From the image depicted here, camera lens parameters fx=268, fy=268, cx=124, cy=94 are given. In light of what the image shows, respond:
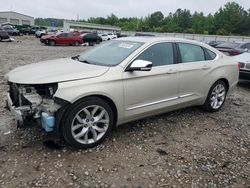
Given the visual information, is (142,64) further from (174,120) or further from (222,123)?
(222,123)

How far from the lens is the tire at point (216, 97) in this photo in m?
5.27

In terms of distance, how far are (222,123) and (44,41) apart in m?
24.8

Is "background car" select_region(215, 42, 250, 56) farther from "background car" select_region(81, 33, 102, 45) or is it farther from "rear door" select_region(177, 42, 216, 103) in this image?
"background car" select_region(81, 33, 102, 45)

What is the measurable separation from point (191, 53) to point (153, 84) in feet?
4.05

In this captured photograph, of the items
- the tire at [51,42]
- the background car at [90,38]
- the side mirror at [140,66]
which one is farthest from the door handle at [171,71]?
the background car at [90,38]

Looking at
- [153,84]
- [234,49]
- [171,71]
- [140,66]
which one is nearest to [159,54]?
[171,71]

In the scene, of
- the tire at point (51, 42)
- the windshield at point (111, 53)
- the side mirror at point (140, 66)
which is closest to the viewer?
the side mirror at point (140, 66)

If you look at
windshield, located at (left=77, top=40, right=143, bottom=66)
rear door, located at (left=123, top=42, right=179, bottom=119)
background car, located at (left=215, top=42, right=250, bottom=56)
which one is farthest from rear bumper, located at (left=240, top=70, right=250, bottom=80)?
windshield, located at (left=77, top=40, right=143, bottom=66)

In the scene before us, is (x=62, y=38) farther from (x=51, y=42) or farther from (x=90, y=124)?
(x=90, y=124)

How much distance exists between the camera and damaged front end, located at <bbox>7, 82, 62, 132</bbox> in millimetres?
3355

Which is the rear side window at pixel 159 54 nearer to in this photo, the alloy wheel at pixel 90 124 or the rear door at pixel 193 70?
the rear door at pixel 193 70

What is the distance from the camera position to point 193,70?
4.78 metres

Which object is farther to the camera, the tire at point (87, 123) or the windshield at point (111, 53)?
the windshield at point (111, 53)

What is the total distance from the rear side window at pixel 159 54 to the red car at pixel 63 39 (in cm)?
2377
